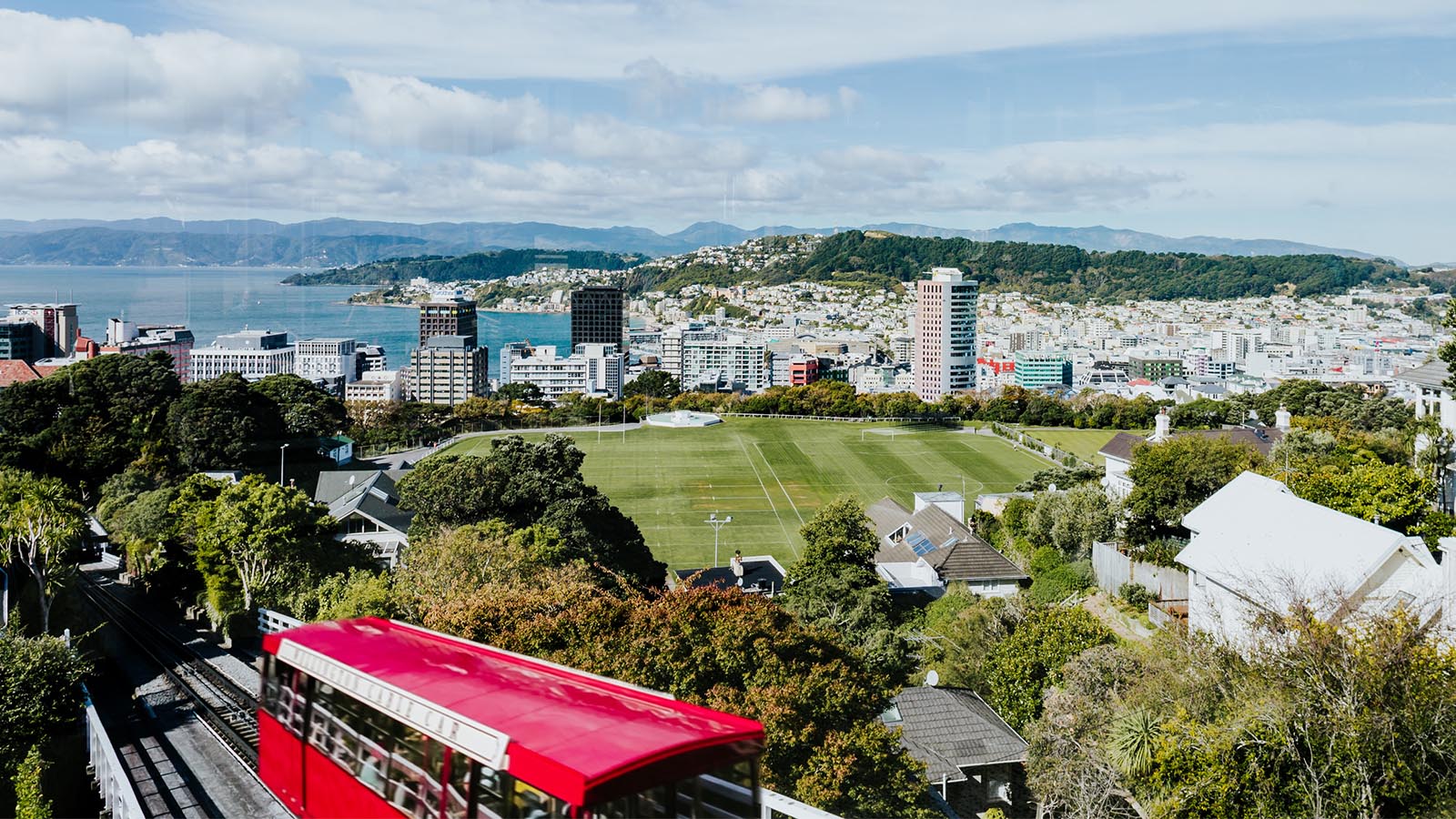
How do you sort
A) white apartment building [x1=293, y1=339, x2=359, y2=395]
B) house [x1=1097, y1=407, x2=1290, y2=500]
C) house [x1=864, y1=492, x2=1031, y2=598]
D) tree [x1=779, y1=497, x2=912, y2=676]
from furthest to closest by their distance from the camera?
1. white apartment building [x1=293, y1=339, x2=359, y2=395]
2. house [x1=1097, y1=407, x2=1290, y2=500]
3. house [x1=864, y1=492, x2=1031, y2=598]
4. tree [x1=779, y1=497, x2=912, y2=676]

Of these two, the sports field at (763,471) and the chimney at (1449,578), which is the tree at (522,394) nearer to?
the sports field at (763,471)

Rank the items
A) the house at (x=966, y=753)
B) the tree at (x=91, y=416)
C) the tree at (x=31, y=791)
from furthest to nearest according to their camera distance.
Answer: the tree at (x=91, y=416)
the house at (x=966, y=753)
the tree at (x=31, y=791)

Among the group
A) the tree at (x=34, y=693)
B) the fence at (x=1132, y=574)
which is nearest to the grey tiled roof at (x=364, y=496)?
the tree at (x=34, y=693)

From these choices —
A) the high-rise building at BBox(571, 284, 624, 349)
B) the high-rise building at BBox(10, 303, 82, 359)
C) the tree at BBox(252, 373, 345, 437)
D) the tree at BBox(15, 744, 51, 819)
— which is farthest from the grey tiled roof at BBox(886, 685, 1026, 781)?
the high-rise building at BBox(571, 284, 624, 349)

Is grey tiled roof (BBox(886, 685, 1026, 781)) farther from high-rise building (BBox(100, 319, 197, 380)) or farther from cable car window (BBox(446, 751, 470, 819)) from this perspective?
high-rise building (BBox(100, 319, 197, 380))

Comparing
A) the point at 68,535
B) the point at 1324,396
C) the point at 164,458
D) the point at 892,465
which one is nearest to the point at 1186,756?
the point at 68,535

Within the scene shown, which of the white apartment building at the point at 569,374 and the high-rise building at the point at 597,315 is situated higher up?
the high-rise building at the point at 597,315

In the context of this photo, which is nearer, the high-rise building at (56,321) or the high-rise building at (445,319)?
the high-rise building at (56,321)
